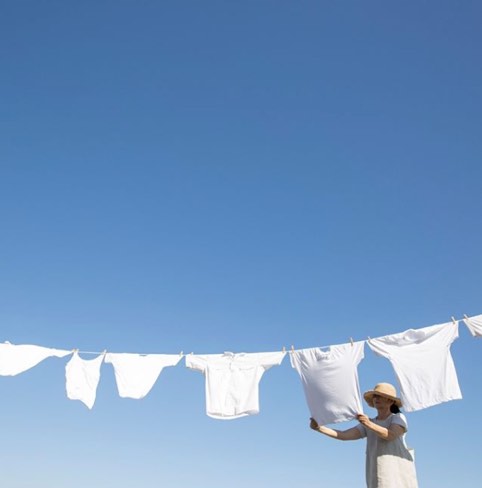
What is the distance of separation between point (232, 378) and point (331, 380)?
7.75 feet

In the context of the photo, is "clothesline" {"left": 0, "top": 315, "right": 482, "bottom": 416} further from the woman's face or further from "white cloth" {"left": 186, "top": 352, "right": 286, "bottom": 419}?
the woman's face

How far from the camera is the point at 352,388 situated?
8.38 metres

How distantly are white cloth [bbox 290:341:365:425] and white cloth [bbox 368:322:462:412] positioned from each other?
612 mm

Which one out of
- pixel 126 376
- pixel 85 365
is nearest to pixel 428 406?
pixel 126 376

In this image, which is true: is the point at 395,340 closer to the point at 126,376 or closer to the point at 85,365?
the point at 126,376

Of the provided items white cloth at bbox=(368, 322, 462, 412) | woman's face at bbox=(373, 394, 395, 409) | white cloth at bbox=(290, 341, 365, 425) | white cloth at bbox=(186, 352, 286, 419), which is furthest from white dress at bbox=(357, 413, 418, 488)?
white cloth at bbox=(186, 352, 286, 419)

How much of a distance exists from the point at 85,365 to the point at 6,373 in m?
1.77

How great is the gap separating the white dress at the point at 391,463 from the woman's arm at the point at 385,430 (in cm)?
5

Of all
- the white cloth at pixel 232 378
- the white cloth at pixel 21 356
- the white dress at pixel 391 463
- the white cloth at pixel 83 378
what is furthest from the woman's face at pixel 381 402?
the white cloth at pixel 21 356

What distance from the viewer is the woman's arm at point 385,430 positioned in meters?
4.14

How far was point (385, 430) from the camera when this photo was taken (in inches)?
163

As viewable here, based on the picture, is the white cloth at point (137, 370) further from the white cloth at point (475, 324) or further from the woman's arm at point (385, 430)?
the woman's arm at point (385, 430)

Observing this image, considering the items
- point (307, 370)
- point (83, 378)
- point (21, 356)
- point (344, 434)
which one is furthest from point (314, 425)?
point (21, 356)

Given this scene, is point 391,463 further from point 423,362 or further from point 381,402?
point 423,362
